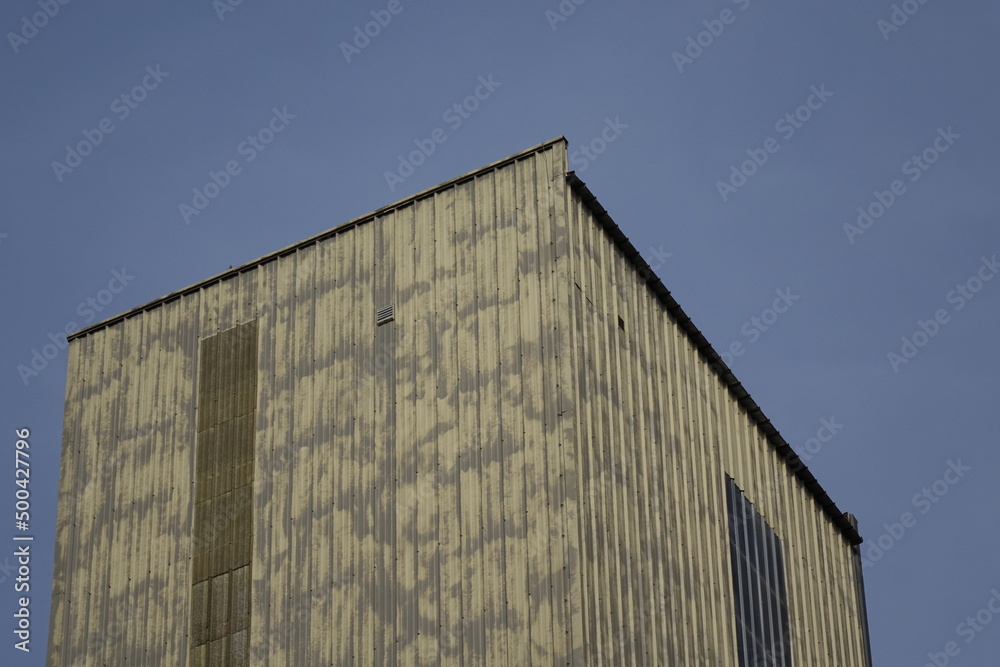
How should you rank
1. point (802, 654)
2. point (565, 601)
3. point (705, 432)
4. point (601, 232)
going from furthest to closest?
1. point (802, 654)
2. point (705, 432)
3. point (601, 232)
4. point (565, 601)

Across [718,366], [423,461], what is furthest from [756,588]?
[423,461]

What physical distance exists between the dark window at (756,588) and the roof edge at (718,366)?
4.28m

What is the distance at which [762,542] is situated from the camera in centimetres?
7212

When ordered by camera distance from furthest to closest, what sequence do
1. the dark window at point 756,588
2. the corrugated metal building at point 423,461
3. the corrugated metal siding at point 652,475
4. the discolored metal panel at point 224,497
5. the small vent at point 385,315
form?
the dark window at point 756,588 → the small vent at point 385,315 → the discolored metal panel at point 224,497 → the corrugated metal siding at point 652,475 → the corrugated metal building at point 423,461

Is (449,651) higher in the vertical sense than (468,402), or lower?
lower

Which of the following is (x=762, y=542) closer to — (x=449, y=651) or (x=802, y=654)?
(x=802, y=654)

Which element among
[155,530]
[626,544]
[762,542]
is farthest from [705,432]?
[155,530]

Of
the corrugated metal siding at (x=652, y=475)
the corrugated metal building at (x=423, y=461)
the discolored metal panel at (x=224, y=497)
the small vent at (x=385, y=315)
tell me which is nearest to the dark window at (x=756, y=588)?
the corrugated metal building at (x=423, y=461)

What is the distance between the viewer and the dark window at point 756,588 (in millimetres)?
68250

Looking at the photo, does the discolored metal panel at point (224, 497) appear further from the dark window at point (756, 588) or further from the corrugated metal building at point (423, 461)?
the dark window at point (756, 588)

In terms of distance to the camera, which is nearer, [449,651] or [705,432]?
Result: [449,651]

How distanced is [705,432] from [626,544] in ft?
37.0

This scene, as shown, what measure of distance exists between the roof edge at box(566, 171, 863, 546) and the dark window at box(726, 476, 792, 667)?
4.28 m

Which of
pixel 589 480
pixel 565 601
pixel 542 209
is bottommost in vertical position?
pixel 565 601
